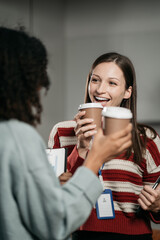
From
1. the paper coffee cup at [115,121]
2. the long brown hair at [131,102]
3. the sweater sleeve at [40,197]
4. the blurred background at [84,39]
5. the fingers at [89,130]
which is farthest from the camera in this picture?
the blurred background at [84,39]

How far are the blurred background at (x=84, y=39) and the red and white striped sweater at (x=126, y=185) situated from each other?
1.79m

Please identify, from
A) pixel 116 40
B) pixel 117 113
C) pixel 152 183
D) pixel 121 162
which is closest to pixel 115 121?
pixel 117 113

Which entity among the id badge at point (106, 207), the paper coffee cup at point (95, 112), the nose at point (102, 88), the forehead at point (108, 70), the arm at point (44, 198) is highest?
the forehead at point (108, 70)

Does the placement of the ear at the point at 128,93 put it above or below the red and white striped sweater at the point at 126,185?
above

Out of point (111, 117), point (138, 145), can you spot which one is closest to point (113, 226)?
point (138, 145)

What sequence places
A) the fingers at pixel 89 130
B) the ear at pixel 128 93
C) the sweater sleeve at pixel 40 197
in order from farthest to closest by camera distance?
1. the ear at pixel 128 93
2. the fingers at pixel 89 130
3. the sweater sleeve at pixel 40 197

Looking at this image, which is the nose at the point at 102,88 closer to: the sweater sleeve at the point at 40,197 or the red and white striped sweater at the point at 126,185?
the red and white striped sweater at the point at 126,185

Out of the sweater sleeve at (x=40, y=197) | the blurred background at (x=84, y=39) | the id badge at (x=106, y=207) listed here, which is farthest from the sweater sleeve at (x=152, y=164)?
the blurred background at (x=84, y=39)

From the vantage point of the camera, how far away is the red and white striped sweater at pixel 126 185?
4.34 ft

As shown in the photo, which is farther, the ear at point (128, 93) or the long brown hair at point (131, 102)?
the ear at point (128, 93)

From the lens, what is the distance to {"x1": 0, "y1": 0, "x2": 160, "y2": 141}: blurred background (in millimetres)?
3139

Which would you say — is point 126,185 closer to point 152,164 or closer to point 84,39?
point 152,164

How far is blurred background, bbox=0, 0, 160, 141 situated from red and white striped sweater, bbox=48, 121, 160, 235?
179cm

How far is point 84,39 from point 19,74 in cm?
298
